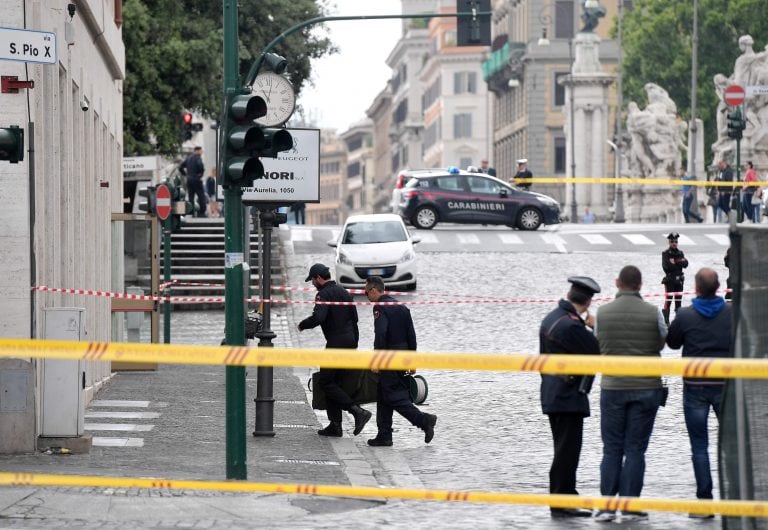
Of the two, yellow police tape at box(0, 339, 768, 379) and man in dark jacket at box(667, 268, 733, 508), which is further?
man in dark jacket at box(667, 268, 733, 508)

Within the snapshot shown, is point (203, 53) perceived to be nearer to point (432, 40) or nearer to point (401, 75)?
point (432, 40)

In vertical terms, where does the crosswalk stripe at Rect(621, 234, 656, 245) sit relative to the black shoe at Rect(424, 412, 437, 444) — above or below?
above

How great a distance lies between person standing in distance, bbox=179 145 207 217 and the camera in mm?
49219

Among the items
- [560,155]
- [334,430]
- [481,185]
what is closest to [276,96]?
[334,430]

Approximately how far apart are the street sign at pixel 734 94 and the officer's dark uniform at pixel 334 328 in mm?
31452

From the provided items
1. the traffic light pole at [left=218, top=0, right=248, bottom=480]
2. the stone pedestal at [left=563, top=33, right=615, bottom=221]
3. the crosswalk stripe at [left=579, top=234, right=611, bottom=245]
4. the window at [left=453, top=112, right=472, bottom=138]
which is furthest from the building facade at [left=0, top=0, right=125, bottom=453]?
the window at [left=453, top=112, right=472, bottom=138]

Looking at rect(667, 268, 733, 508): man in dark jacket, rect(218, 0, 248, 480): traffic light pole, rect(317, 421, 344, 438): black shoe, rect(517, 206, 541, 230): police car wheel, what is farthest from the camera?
rect(517, 206, 541, 230): police car wheel

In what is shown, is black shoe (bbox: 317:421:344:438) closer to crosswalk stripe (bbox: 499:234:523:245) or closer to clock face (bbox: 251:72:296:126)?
clock face (bbox: 251:72:296:126)

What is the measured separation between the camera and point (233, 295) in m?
13.7

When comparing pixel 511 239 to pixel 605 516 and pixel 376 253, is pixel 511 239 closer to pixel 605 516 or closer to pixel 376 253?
pixel 376 253

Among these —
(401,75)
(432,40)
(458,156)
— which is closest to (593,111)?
(458,156)

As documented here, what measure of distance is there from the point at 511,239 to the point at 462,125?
97.4 m

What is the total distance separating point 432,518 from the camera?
12.3m

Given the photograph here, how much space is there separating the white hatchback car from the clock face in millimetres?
16233
